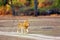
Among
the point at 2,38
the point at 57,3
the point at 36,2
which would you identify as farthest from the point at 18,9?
the point at 2,38

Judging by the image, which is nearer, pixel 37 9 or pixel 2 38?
pixel 2 38

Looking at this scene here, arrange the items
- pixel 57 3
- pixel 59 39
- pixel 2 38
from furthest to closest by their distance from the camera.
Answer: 1. pixel 57 3
2. pixel 2 38
3. pixel 59 39

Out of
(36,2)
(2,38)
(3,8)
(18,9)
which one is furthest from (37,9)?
(2,38)

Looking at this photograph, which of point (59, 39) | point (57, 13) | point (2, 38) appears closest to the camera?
point (59, 39)

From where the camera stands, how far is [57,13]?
31703 mm

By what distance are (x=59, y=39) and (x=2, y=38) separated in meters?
3.27

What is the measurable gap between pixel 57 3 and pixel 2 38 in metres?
21.5

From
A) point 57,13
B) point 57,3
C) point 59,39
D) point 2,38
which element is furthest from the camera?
point 57,3

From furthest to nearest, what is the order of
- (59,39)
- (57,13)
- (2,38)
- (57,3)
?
(57,3) < (57,13) < (2,38) < (59,39)

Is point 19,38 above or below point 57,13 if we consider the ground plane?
above

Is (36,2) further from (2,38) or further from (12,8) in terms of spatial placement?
(2,38)

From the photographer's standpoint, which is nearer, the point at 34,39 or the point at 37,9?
the point at 34,39

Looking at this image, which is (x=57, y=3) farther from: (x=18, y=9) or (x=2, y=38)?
(x=2, y=38)

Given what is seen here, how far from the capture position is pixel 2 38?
13359mm
